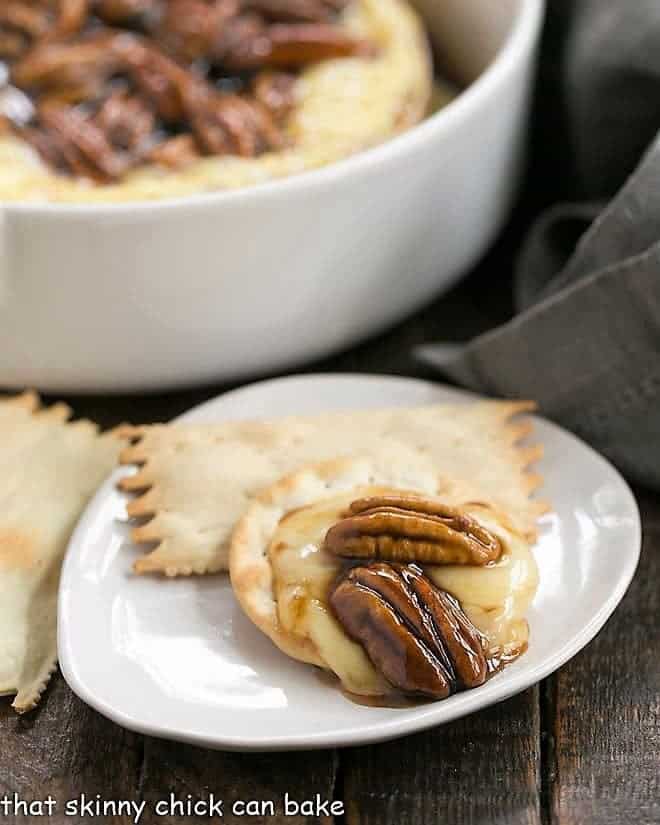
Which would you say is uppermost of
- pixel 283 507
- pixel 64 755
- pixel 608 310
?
pixel 608 310

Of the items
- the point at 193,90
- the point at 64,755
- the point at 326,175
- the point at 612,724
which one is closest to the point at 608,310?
the point at 326,175

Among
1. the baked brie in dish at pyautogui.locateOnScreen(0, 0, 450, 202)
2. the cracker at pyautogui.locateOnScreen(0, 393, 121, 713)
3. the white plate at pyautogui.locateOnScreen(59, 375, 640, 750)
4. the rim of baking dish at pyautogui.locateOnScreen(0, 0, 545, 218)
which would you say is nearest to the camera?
the white plate at pyautogui.locateOnScreen(59, 375, 640, 750)

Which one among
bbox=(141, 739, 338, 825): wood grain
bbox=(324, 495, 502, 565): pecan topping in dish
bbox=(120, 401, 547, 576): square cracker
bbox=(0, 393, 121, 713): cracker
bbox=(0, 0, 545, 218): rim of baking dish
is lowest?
bbox=(0, 393, 121, 713): cracker

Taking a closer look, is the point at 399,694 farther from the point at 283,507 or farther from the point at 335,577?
the point at 283,507

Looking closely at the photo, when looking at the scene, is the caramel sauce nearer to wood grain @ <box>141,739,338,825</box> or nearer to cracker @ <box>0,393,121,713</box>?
wood grain @ <box>141,739,338,825</box>

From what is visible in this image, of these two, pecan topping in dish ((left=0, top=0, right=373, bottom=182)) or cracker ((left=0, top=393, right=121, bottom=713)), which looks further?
pecan topping in dish ((left=0, top=0, right=373, bottom=182))

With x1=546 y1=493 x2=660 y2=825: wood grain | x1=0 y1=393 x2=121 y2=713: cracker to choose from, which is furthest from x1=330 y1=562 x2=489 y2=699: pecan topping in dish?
x1=0 y1=393 x2=121 y2=713: cracker

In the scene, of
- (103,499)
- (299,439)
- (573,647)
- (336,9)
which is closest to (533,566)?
(573,647)
